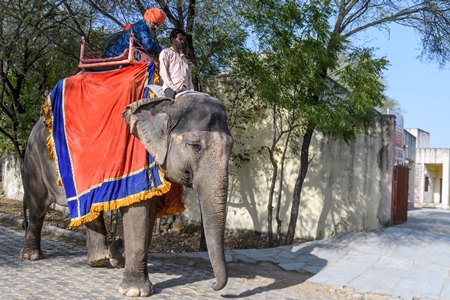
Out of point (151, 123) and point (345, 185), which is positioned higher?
point (151, 123)

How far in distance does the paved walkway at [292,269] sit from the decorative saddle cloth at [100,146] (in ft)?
2.75

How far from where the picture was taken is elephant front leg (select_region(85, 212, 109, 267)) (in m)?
6.08

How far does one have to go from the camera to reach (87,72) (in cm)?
633

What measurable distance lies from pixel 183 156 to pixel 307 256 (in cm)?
442

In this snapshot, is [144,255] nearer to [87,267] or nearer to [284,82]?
[87,267]

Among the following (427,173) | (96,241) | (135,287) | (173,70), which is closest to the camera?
(135,287)

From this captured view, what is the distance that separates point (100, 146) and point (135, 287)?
5.37ft

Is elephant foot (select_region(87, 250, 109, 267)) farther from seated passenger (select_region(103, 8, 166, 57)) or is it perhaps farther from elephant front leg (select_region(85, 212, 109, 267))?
seated passenger (select_region(103, 8, 166, 57))

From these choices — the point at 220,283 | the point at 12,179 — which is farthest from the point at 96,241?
the point at 12,179

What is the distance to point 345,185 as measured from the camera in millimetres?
10883

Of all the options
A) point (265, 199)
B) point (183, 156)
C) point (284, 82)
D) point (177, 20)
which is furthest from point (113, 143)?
point (265, 199)

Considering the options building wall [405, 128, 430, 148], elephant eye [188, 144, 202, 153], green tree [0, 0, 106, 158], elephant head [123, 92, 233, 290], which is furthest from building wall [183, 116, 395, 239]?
building wall [405, 128, 430, 148]

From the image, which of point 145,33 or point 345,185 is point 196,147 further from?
point 345,185

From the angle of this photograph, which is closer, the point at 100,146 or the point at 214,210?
the point at 214,210
